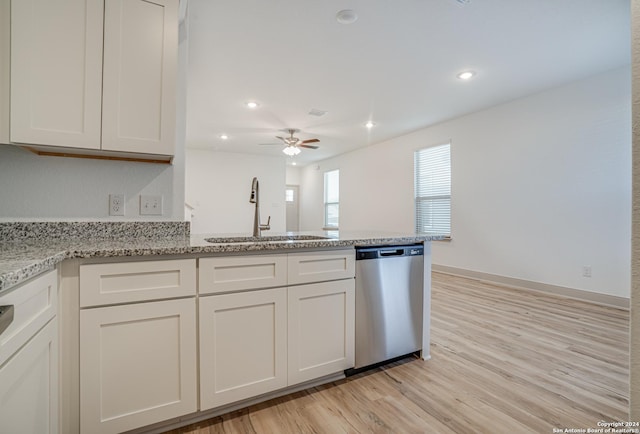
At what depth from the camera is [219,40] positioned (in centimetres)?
278

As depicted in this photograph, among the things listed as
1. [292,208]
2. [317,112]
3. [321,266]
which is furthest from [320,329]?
[292,208]

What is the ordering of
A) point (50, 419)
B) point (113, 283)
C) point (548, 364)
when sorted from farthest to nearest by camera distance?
point (548, 364)
point (113, 283)
point (50, 419)

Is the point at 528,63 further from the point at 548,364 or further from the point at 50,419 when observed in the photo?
the point at 50,419

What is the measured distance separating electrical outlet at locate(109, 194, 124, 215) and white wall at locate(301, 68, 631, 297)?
4.53m

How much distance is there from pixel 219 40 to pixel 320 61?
1000 millimetres

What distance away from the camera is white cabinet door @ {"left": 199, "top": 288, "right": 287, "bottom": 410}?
1.42 m

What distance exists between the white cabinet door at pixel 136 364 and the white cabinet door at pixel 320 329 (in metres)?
0.51

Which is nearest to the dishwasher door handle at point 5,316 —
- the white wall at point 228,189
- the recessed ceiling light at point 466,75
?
the recessed ceiling light at point 466,75

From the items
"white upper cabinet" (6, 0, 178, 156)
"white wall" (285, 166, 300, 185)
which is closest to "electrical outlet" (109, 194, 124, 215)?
"white upper cabinet" (6, 0, 178, 156)

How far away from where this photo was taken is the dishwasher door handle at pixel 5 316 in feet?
2.26

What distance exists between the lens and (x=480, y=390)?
1781 mm

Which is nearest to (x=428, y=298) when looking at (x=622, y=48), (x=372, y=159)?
(x=622, y=48)

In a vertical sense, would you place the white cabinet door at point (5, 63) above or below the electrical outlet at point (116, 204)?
above

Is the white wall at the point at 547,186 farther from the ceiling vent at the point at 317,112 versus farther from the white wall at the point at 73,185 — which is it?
the white wall at the point at 73,185
